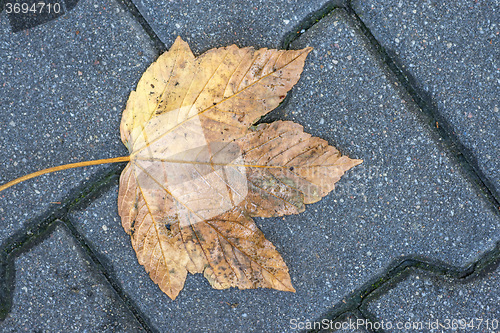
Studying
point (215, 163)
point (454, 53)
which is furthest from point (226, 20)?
point (454, 53)

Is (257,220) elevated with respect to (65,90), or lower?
lower

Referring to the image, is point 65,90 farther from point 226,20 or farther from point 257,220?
point 257,220

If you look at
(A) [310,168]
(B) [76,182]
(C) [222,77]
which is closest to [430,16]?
(A) [310,168]

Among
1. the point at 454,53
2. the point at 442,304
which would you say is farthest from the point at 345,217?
the point at 454,53

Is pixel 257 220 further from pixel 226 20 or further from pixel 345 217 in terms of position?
pixel 226 20

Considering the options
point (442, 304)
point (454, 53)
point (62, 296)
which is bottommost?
point (442, 304)

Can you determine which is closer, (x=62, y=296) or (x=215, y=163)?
(x=215, y=163)

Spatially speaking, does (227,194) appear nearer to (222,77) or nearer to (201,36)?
(222,77)
